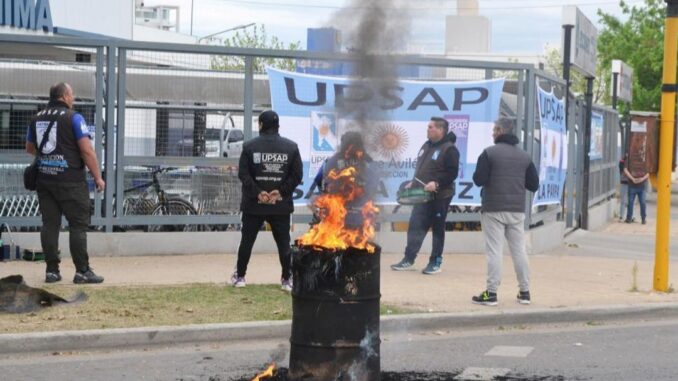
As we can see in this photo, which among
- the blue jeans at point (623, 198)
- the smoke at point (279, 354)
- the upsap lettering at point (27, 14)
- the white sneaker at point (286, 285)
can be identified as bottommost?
the smoke at point (279, 354)

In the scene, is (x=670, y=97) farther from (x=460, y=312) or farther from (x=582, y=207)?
(x=582, y=207)

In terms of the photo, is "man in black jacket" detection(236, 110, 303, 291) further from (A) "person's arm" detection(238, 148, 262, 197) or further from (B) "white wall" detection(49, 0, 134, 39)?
(B) "white wall" detection(49, 0, 134, 39)

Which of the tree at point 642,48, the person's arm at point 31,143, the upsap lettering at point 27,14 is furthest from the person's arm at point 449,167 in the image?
the tree at point 642,48

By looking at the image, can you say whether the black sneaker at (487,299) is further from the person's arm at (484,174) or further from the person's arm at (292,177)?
the person's arm at (292,177)

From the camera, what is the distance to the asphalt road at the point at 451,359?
7703mm

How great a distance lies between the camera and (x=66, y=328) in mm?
8461

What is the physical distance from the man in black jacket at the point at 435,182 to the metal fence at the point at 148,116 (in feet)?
3.99

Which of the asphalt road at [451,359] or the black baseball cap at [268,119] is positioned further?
the black baseball cap at [268,119]

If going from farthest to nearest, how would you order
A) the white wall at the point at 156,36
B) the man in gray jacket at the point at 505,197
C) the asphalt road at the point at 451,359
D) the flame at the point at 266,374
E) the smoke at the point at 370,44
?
1. the white wall at the point at 156,36
2. the man in gray jacket at the point at 505,197
3. the asphalt road at the point at 451,359
4. the flame at the point at 266,374
5. the smoke at the point at 370,44

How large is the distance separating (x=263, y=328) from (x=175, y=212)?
4.83m

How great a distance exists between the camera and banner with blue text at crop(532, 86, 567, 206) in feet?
51.8

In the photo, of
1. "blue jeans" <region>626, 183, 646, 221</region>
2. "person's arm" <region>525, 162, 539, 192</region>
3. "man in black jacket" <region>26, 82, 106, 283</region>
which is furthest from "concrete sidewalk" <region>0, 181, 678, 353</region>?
"blue jeans" <region>626, 183, 646, 221</region>

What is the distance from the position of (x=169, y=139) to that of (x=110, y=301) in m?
3.96

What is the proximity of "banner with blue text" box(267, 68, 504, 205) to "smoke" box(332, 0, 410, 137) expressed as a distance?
18.2ft
